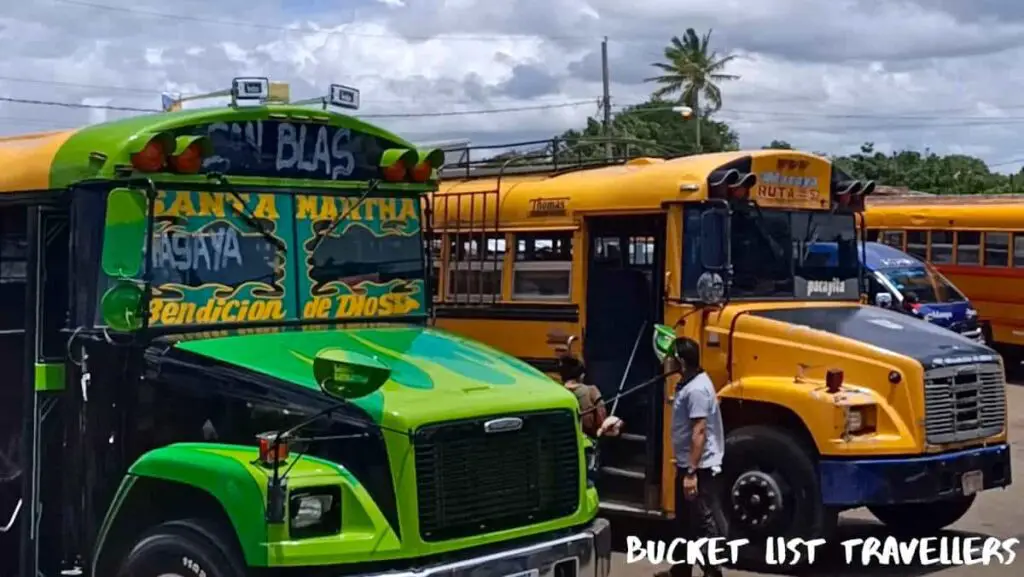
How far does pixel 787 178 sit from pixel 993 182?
4663cm

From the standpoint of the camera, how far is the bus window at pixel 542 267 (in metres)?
10.4

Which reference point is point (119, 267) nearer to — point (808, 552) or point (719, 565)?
point (719, 565)

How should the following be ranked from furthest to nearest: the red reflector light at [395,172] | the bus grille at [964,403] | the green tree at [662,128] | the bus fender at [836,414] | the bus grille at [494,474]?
1. the green tree at [662,128]
2. the bus grille at [964,403]
3. the bus fender at [836,414]
4. the red reflector light at [395,172]
5. the bus grille at [494,474]

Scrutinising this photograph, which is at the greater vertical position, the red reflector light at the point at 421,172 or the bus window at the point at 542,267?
the red reflector light at the point at 421,172

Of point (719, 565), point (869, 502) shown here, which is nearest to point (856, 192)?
point (869, 502)

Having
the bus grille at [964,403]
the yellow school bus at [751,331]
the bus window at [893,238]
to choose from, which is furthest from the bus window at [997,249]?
the bus grille at [964,403]

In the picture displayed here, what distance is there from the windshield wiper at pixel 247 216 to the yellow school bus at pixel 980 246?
1653 cm

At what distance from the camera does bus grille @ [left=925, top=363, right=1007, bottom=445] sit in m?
8.88

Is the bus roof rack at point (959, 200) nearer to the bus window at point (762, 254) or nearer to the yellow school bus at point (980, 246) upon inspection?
the yellow school bus at point (980, 246)

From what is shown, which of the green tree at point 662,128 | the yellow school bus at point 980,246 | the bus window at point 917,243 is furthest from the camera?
the green tree at point 662,128

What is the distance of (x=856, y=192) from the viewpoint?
10.5 metres

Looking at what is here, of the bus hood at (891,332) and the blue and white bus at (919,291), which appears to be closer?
the bus hood at (891,332)

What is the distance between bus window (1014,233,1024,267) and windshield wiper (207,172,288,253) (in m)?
16.5

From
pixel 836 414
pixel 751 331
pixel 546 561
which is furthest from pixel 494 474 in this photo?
pixel 751 331
